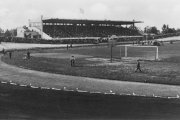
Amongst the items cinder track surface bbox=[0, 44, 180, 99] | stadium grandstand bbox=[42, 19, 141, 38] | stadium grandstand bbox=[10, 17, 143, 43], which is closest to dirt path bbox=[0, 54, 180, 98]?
cinder track surface bbox=[0, 44, 180, 99]

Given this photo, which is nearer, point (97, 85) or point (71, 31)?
point (97, 85)

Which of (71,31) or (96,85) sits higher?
(71,31)

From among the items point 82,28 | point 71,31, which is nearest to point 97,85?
point 71,31

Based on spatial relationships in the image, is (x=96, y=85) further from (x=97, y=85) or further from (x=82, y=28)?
(x=82, y=28)

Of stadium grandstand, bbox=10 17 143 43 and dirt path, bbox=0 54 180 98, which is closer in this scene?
dirt path, bbox=0 54 180 98

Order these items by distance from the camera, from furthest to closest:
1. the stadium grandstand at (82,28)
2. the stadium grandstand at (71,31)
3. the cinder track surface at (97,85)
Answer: the stadium grandstand at (82,28)
the stadium grandstand at (71,31)
the cinder track surface at (97,85)

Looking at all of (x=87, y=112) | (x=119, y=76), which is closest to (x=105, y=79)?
(x=119, y=76)

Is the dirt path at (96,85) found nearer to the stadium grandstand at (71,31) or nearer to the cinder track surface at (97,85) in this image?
the cinder track surface at (97,85)

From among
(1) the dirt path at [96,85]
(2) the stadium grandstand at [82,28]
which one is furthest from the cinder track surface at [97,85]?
(2) the stadium grandstand at [82,28]

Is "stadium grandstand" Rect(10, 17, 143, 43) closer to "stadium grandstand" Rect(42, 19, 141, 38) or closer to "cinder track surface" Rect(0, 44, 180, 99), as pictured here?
"stadium grandstand" Rect(42, 19, 141, 38)

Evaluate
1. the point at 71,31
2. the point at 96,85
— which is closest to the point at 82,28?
the point at 71,31

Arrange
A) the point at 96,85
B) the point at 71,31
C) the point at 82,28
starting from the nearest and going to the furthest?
1. the point at 96,85
2. the point at 71,31
3. the point at 82,28

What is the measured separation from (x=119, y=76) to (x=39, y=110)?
15221 millimetres

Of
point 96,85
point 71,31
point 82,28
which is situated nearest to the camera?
point 96,85
